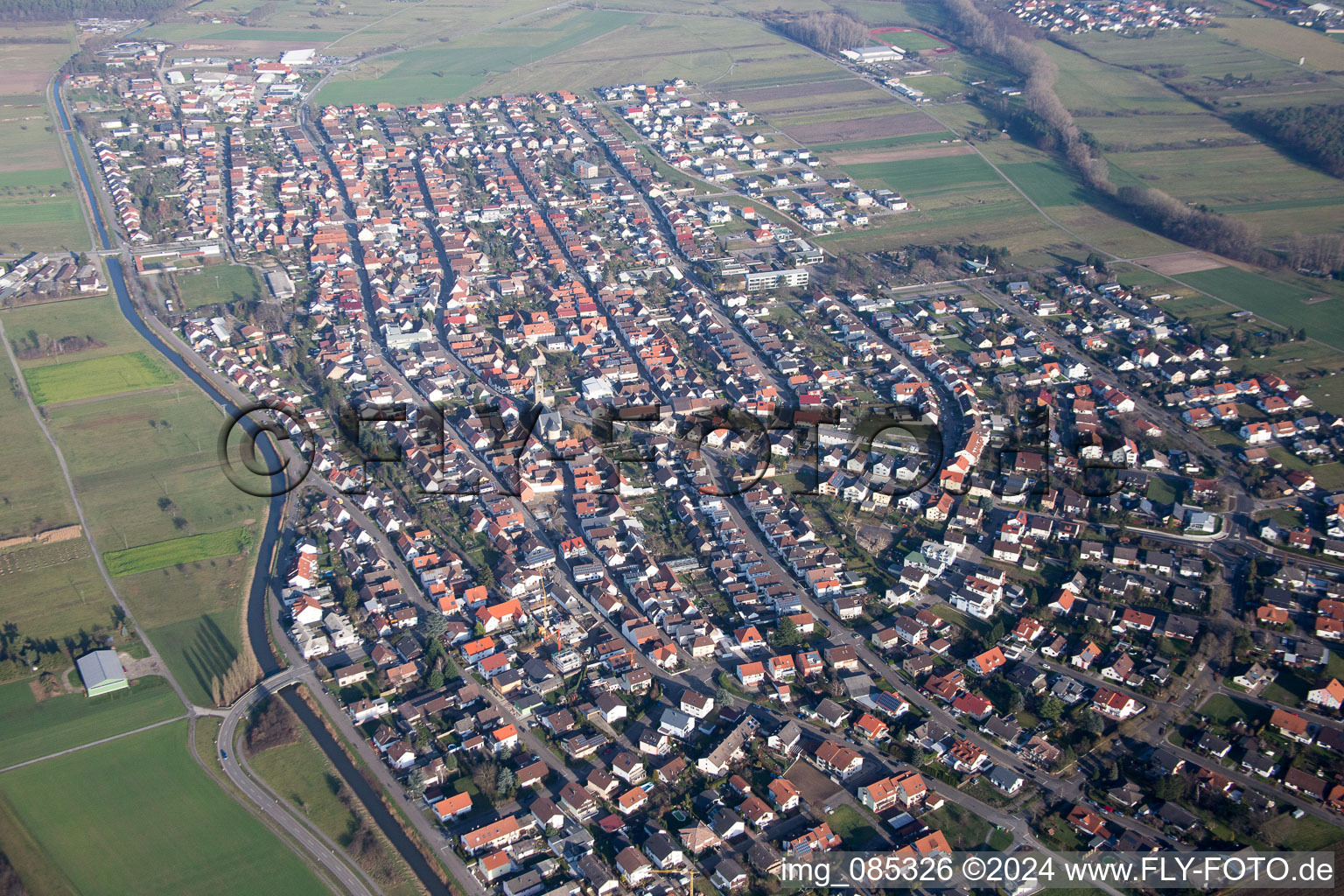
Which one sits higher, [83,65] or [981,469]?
[83,65]

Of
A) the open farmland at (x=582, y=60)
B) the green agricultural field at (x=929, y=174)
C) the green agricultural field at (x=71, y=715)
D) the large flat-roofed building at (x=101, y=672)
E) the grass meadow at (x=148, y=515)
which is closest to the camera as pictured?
the green agricultural field at (x=71, y=715)

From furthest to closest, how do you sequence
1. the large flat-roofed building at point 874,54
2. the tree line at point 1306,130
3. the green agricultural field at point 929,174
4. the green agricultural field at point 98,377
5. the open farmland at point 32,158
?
the large flat-roofed building at point 874,54 < the green agricultural field at point 929,174 < the tree line at point 1306,130 < the open farmland at point 32,158 < the green agricultural field at point 98,377

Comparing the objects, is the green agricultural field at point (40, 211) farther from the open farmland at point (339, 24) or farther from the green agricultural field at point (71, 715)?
the green agricultural field at point (71, 715)

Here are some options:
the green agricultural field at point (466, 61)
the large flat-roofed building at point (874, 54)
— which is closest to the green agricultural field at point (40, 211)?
the green agricultural field at point (466, 61)

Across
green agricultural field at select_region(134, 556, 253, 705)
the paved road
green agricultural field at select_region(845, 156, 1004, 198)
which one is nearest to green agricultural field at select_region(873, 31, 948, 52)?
green agricultural field at select_region(845, 156, 1004, 198)

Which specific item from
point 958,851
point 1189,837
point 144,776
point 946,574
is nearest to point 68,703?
point 144,776

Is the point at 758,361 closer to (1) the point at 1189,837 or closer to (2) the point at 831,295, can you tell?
(2) the point at 831,295

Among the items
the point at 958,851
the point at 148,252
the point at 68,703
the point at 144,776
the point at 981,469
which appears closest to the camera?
the point at 958,851
